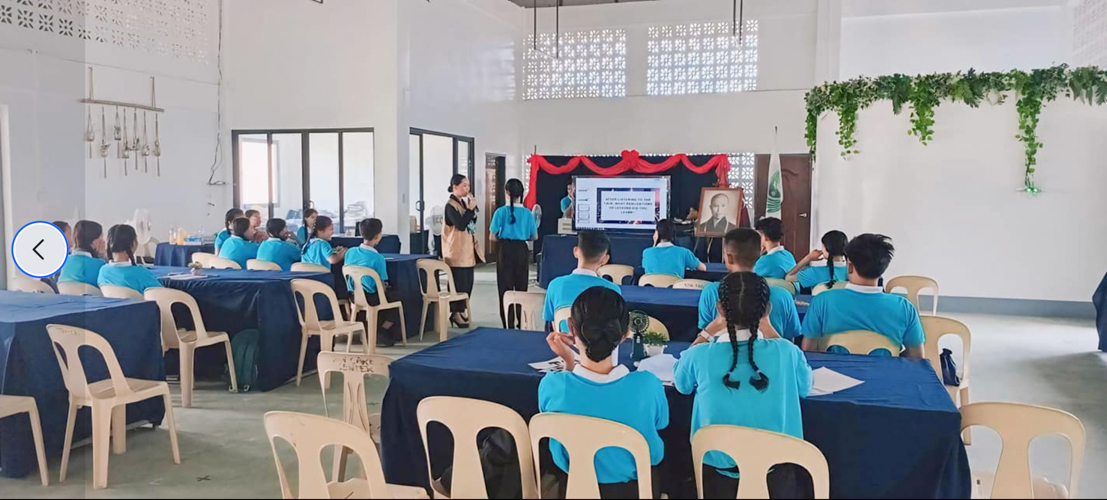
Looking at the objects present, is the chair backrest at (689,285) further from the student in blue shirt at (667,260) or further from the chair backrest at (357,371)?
the chair backrest at (357,371)

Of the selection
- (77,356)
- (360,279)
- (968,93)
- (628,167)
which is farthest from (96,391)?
(628,167)

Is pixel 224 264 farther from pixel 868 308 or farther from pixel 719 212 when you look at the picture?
pixel 719 212

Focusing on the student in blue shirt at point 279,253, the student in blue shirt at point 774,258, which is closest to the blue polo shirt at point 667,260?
the student in blue shirt at point 774,258

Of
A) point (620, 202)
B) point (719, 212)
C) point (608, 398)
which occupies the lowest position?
point (608, 398)

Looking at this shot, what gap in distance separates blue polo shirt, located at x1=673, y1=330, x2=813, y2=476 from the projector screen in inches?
380

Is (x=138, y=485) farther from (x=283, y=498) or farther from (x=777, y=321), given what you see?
(x=777, y=321)

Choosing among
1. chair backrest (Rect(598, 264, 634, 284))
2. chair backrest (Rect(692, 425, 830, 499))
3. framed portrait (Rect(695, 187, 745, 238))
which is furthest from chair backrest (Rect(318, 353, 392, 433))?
framed portrait (Rect(695, 187, 745, 238))

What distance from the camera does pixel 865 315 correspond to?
3.48m

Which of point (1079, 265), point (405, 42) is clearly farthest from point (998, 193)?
point (405, 42)

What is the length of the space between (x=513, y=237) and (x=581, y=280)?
3201 mm

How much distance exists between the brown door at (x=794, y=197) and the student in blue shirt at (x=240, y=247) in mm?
8006

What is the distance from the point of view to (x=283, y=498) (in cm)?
150

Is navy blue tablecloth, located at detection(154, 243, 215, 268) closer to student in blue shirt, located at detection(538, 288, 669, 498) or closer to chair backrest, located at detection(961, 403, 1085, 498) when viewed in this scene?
student in blue shirt, located at detection(538, 288, 669, 498)

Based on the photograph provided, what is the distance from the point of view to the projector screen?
12.1 meters
